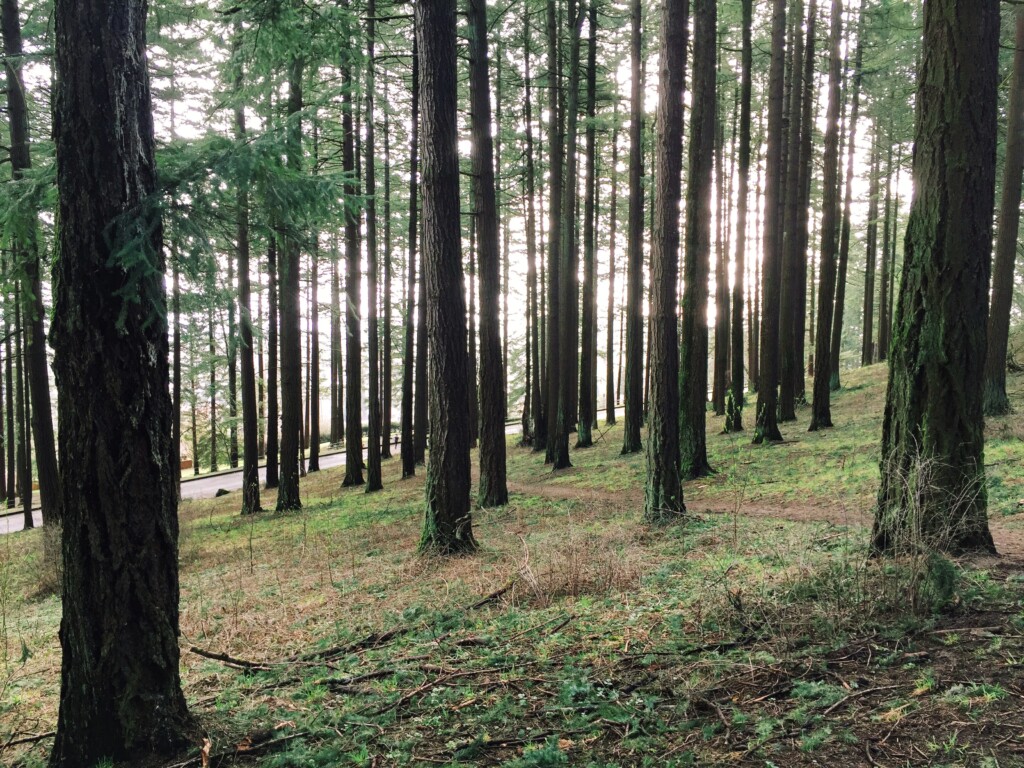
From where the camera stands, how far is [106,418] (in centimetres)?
327

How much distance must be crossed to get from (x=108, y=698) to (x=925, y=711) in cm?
423

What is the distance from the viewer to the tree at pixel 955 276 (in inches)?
185

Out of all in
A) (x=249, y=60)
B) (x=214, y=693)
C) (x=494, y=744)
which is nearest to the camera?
(x=494, y=744)

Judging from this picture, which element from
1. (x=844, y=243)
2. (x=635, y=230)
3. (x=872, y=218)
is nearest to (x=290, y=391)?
(x=635, y=230)

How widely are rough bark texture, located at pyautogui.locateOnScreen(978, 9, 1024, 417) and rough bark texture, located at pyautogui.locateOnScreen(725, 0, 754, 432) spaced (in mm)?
5046

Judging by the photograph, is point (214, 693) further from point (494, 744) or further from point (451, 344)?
point (451, 344)

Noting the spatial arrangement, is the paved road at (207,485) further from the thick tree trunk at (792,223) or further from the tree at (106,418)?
the thick tree trunk at (792,223)

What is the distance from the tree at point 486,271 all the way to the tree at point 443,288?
286cm

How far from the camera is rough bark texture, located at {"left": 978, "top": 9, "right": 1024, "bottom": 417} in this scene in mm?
11750

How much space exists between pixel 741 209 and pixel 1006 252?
26.8 feet

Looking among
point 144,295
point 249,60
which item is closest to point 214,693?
point 144,295

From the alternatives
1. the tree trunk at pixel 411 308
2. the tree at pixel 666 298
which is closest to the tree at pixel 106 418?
the tree at pixel 666 298

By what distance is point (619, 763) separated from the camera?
289 centimetres

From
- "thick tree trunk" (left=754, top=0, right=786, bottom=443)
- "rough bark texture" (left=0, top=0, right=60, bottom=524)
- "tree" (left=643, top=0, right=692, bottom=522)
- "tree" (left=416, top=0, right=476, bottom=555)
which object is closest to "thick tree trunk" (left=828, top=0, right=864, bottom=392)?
"thick tree trunk" (left=754, top=0, right=786, bottom=443)
